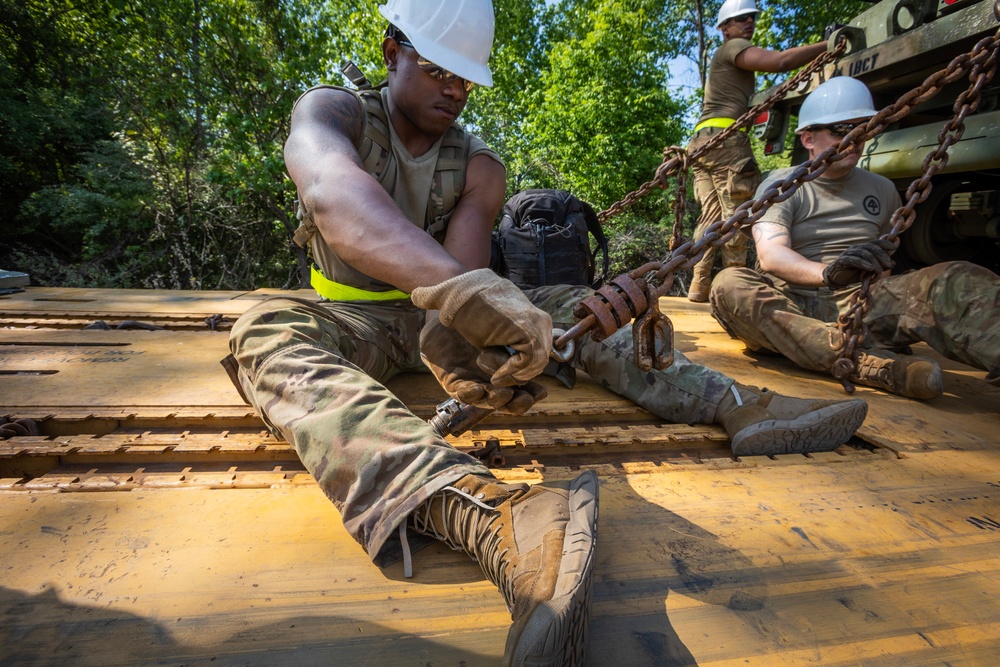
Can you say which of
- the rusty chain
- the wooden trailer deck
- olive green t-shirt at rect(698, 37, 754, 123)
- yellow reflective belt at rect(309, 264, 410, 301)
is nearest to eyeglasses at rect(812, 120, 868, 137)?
the rusty chain

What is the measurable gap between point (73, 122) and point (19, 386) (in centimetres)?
828

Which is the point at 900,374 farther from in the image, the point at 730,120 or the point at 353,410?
the point at 730,120

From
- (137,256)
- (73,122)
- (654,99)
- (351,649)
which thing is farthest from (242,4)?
(351,649)

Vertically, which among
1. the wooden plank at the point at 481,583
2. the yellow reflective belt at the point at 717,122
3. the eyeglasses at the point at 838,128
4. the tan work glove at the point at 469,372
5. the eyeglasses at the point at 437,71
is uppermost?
the yellow reflective belt at the point at 717,122

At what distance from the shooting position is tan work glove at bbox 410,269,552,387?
4.07ft

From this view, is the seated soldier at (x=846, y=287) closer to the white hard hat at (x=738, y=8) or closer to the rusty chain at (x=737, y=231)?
the rusty chain at (x=737, y=231)

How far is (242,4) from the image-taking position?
7441mm

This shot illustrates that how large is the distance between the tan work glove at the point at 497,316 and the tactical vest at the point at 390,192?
1.00 metres

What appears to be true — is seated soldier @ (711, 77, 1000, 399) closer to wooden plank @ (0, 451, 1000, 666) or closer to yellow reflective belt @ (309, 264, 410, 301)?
wooden plank @ (0, 451, 1000, 666)

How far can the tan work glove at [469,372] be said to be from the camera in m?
1.38

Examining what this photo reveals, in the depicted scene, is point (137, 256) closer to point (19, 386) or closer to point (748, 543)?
point (19, 386)

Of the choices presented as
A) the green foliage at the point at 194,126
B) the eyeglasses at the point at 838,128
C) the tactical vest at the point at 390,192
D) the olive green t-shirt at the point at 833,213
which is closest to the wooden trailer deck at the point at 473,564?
the tactical vest at the point at 390,192

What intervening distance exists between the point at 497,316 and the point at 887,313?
93.6 inches

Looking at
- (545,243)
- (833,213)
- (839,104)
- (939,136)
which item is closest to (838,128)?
(839,104)
